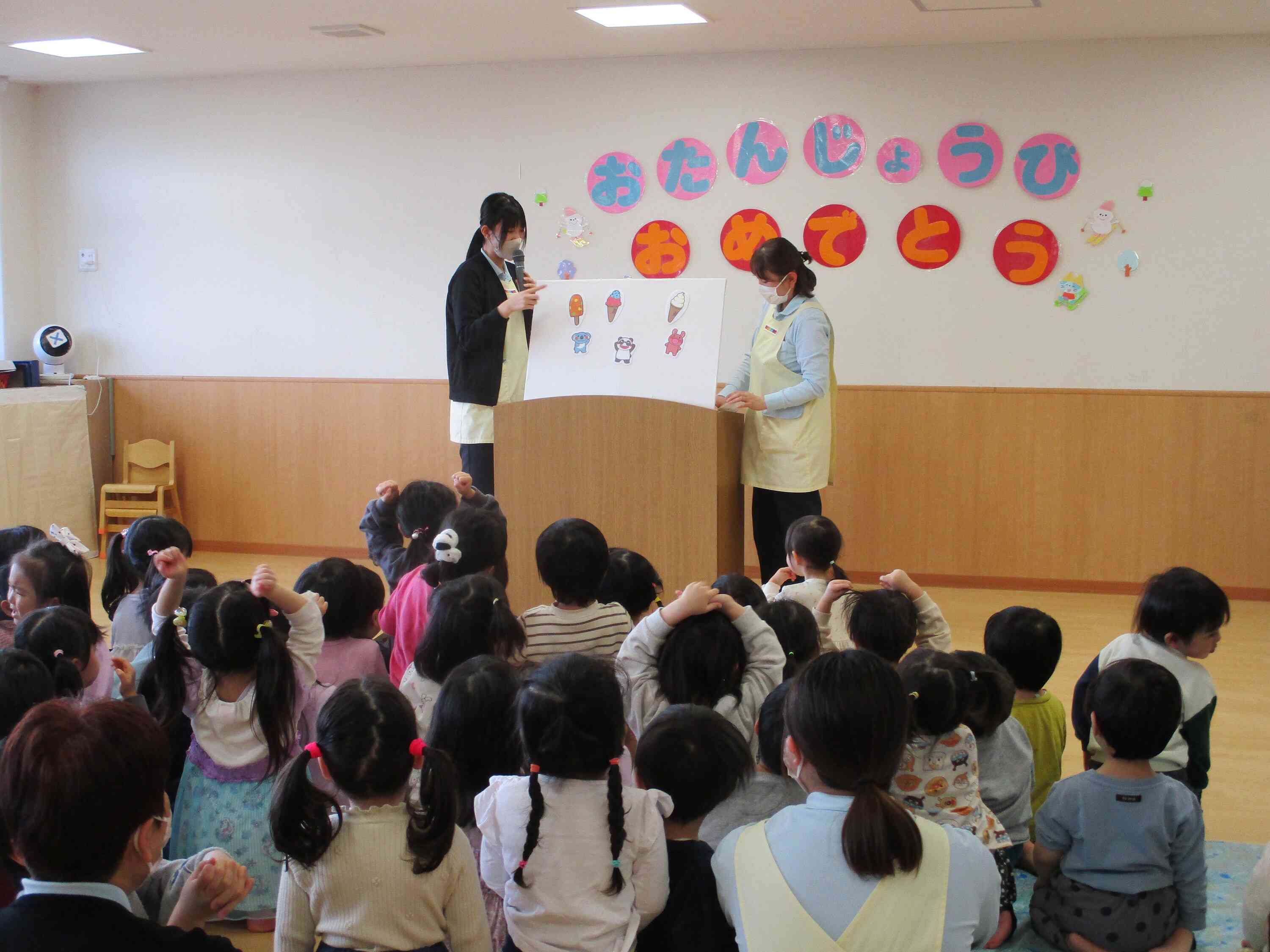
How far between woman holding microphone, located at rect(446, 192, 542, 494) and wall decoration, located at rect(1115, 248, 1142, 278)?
8.73 feet

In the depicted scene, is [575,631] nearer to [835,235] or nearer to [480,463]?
[480,463]

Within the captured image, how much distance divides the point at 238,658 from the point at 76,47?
4332 mm

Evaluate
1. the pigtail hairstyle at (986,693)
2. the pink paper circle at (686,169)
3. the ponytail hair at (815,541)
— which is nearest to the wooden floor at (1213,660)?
the ponytail hair at (815,541)

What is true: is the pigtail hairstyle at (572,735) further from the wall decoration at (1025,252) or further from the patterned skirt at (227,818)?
the wall decoration at (1025,252)

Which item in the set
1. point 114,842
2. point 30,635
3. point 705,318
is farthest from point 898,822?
point 705,318

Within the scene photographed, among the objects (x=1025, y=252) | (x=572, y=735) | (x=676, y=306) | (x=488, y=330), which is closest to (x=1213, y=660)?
(x=1025, y=252)

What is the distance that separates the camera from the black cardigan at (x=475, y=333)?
4.09 metres

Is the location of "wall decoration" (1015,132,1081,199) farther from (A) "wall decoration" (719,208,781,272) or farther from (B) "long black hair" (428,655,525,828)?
(B) "long black hair" (428,655,525,828)

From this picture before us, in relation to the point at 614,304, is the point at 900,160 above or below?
above

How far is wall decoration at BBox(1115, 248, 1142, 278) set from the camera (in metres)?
5.11

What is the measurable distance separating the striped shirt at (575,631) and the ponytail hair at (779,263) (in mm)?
1866

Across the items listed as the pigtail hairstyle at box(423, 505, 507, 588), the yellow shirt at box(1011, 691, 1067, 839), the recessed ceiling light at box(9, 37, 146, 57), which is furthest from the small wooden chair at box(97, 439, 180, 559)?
the yellow shirt at box(1011, 691, 1067, 839)

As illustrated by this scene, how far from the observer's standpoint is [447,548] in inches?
105

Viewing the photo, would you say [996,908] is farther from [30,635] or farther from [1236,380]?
[1236,380]
